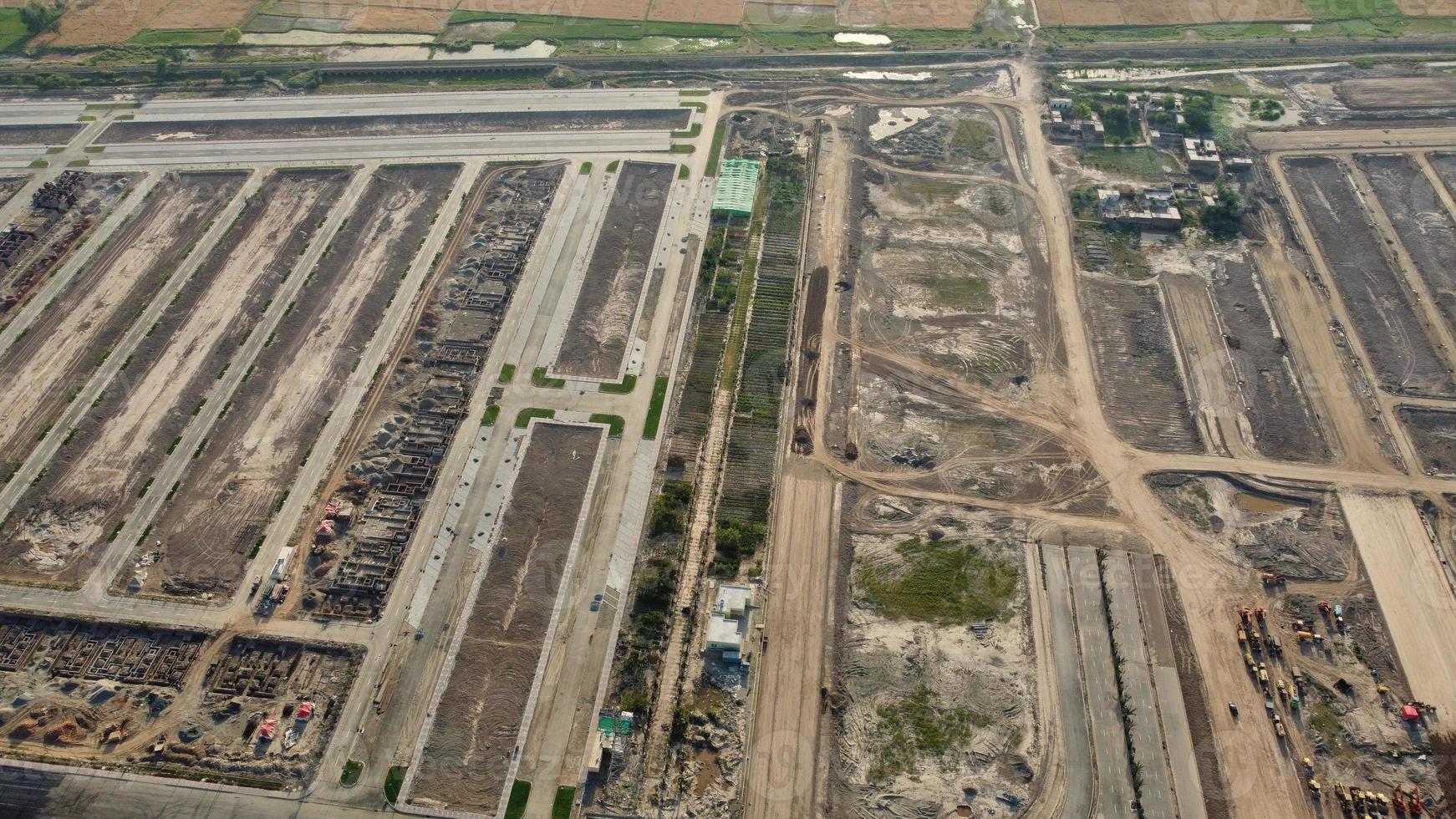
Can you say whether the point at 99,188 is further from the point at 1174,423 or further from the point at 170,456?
the point at 1174,423

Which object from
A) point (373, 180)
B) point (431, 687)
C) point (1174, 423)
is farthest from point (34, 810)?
point (1174, 423)

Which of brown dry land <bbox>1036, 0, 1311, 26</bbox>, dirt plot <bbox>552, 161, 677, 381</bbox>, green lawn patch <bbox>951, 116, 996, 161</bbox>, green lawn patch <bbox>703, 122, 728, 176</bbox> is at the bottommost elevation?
dirt plot <bbox>552, 161, 677, 381</bbox>

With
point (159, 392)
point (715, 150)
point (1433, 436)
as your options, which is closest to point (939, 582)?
point (1433, 436)

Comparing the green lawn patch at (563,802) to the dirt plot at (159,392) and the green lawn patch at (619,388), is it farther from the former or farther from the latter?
the dirt plot at (159,392)

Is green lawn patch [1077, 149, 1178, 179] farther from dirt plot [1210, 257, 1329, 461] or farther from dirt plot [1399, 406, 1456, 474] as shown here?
dirt plot [1399, 406, 1456, 474]

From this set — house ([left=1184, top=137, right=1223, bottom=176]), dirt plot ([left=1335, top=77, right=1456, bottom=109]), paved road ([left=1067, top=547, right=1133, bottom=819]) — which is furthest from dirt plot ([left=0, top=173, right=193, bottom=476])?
dirt plot ([left=1335, top=77, right=1456, bottom=109])
